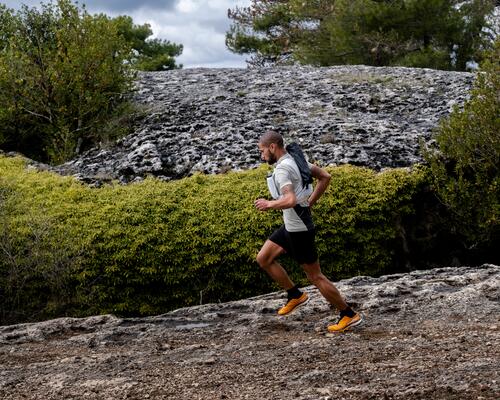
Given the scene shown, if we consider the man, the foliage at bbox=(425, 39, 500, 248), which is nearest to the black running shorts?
the man

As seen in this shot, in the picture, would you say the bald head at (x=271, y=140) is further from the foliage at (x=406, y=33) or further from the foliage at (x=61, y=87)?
the foliage at (x=406, y=33)

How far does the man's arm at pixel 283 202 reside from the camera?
621 centimetres

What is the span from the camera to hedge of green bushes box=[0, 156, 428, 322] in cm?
948

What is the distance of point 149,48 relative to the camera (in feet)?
113

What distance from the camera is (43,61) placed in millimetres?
14969

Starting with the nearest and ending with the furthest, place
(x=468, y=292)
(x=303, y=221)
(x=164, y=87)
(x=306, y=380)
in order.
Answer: (x=306, y=380)
(x=303, y=221)
(x=468, y=292)
(x=164, y=87)

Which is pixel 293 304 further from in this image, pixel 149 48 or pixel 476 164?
pixel 149 48

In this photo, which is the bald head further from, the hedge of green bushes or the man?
the hedge of green bushes

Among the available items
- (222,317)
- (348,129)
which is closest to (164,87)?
(348,129)

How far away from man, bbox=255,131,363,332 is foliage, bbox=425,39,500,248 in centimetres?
435

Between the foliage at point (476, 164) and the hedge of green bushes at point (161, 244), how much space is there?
84cm

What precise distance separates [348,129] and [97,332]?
6.86m

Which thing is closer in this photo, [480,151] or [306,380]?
[306,380]

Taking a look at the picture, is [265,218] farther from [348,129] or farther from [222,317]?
[348,129]
